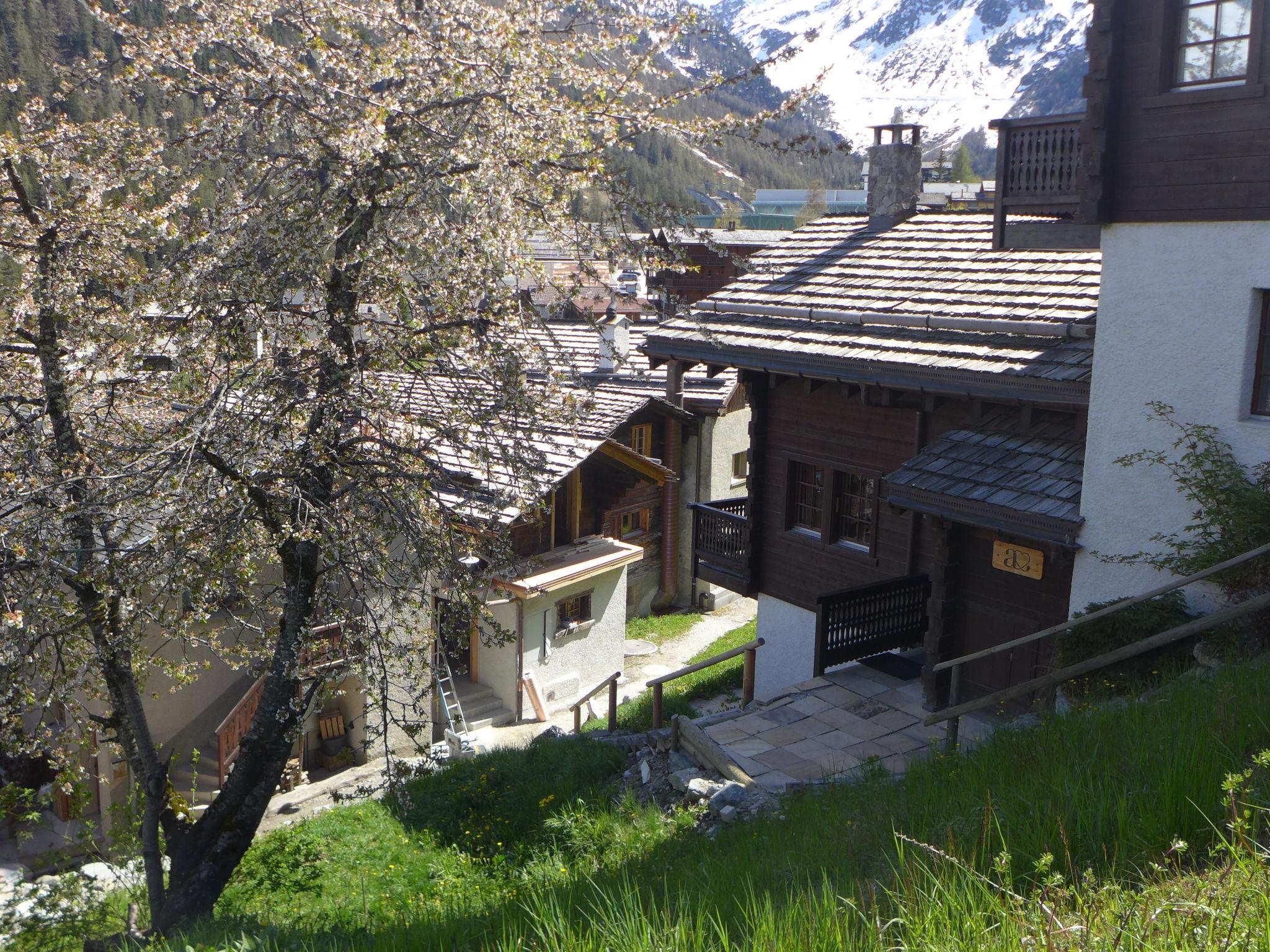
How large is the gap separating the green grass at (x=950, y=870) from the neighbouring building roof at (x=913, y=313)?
154 inches

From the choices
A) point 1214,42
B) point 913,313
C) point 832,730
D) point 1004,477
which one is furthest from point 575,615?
point 1214,42

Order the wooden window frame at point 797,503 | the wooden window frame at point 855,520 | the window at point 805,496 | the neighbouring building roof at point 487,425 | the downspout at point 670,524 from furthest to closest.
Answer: the downspout at point 670,524, the window at point 805,496, the wooden window frame at point 797,503, the wooden window frame at point 855,520, the neighbouring building roof at point 487,425

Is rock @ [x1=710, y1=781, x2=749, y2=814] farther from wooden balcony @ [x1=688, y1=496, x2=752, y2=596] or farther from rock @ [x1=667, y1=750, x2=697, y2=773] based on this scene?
wooden balcony @ [x1=688, y1=496, x2=752, y2=596]

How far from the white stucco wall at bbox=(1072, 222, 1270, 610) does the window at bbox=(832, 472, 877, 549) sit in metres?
3.67

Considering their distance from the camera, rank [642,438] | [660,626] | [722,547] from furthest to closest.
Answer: [642,438] → [660,626] → [722,547]

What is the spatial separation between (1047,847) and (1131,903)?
764 mm

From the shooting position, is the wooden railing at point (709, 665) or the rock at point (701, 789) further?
the wooden railing at point (709, 665)

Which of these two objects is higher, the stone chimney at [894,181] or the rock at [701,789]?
the stone chimney at [894,181]

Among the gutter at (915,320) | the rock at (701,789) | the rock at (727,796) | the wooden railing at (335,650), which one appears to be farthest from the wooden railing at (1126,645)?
the wooden railing at (335,650)

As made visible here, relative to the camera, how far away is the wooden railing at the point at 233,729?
54.3ft

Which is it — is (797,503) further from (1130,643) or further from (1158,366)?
(1130,643)

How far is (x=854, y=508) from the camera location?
13883 millimetres

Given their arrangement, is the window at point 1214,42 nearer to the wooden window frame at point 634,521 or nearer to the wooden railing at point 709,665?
the wooden railing at point 709,665

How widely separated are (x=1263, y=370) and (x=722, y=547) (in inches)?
313
